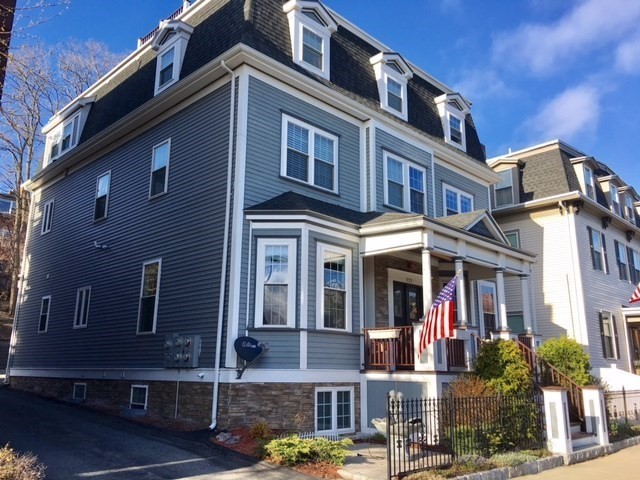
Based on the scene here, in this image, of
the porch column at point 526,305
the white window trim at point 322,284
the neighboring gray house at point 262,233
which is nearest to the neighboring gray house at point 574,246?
the neighboring gray house at point 262,233

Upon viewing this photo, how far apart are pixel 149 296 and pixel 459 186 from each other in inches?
422

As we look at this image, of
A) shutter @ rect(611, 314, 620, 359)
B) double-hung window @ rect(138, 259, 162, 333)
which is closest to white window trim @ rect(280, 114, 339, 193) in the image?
double-hung window @ rect(138, 259, 162, 333)

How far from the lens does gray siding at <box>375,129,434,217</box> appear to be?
15.3 metres

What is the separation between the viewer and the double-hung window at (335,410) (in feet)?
38.7

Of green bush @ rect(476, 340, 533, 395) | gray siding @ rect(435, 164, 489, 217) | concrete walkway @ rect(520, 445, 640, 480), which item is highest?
gray siding @ rect(435, 164, 489, 217)

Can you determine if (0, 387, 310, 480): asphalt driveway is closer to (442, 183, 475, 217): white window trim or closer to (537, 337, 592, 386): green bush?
(537, 337, 592, 386): green bush

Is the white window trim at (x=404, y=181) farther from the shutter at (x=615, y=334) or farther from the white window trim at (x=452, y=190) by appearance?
the shutter at (x=615, y=334)

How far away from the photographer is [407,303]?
621 inches

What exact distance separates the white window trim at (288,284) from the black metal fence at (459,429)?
314cm

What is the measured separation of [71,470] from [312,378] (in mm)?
Answer: 5073

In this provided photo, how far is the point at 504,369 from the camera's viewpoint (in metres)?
11.2

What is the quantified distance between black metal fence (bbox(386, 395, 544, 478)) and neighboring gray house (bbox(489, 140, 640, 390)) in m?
10.8

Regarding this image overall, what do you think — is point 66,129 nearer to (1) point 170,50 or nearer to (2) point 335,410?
(1) point 170,50

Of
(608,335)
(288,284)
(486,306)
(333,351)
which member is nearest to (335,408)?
(333,351)
